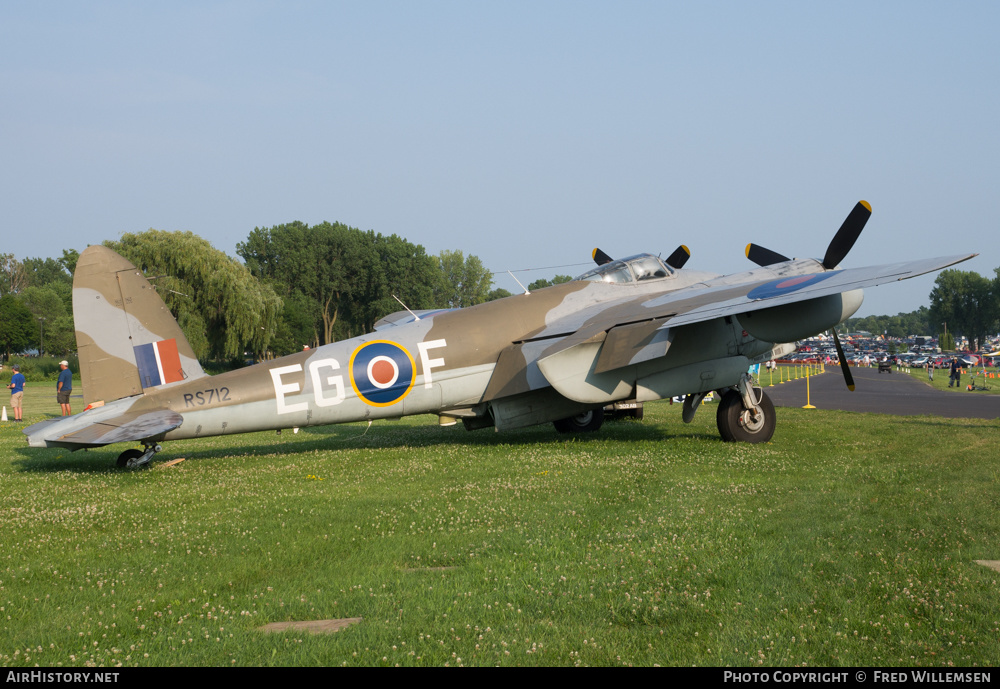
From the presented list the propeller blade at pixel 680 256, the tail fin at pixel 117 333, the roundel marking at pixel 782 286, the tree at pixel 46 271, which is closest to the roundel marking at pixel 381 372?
the tail fin at pixel 117 333

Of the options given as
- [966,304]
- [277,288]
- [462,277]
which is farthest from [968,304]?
[277,288]

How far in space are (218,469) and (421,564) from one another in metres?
6.59

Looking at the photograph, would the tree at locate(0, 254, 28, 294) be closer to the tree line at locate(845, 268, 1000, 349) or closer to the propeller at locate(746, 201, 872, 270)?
the propeller at locate(746, 201, 872, 270)

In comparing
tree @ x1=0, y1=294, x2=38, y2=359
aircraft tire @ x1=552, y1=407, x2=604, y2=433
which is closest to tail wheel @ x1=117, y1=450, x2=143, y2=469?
aircraft tire @ x1=552, y1=407, x2=604, y2=433

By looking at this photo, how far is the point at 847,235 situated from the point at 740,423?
457 cm

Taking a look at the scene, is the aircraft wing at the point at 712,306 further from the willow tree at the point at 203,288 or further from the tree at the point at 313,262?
the tree at the point at 313,262

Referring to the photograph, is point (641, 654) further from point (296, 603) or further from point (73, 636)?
point (73, 636)

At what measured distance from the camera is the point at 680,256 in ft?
59.1

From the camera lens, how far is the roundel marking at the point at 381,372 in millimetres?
12727

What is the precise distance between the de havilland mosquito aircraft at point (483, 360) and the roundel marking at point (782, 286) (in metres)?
0.04

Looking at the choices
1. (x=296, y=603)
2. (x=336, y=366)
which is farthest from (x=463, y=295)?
(x=296, y=603)

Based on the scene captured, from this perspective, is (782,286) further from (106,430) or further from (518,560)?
(106,430)

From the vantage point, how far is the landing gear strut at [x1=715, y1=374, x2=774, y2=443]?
44.5ft

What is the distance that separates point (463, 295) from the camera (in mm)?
118000
